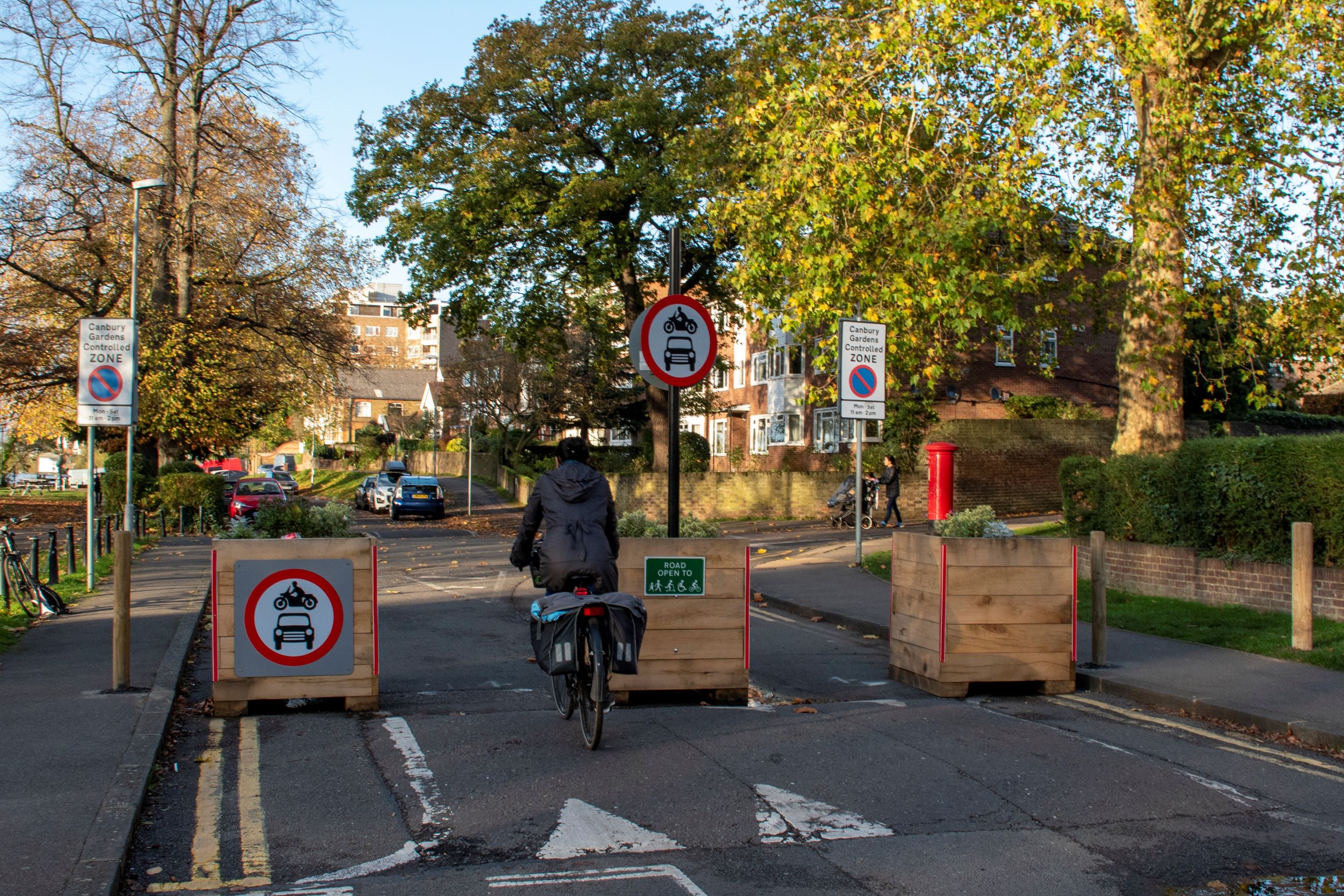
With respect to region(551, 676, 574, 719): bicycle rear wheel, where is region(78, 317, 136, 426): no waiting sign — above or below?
above

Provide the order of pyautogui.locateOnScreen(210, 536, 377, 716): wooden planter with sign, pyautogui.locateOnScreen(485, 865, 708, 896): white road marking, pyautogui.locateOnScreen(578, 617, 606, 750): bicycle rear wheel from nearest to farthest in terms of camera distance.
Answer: pyautogui.locateOnScreen(485, 865, 708, 896): white road marking < pyautogui.locateOnScreen(578, 617, 606, 750): bicycle rear wheel < pyautogui.locateOnScreen(210, 536, 377, 716): wooden planter with sign

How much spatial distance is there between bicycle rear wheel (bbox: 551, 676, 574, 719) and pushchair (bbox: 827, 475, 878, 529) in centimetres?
2080

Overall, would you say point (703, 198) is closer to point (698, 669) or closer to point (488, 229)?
point (488, 229)

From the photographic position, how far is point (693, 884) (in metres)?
4.54

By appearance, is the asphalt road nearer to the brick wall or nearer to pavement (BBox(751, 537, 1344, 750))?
pavement (BBox(751, 537, 1344, 750))

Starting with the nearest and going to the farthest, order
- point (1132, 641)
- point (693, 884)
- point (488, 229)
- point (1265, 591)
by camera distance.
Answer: point (693, 884)
point (1132, 641)
point (1265, 591)
point (488, 229)

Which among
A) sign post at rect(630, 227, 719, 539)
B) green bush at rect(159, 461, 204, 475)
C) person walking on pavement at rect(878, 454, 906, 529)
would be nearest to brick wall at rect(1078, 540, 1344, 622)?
sign post at rect(630, 227, 719, 539)

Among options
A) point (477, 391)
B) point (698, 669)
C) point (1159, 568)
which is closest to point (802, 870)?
point (698, 669)

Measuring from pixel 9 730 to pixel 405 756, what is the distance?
250 centimetres

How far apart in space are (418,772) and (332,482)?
7084cm

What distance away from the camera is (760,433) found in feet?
163

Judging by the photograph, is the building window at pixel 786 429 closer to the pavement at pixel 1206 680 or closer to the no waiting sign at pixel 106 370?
the pavement at pixel 1206 680

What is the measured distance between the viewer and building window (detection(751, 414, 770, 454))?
161ft

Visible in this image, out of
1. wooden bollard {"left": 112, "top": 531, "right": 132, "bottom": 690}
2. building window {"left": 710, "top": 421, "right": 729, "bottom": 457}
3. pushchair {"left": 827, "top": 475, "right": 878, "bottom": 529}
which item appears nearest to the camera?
wooden bollard {"left": 112, "top": 531, "right": 132, "bottom": 690}
